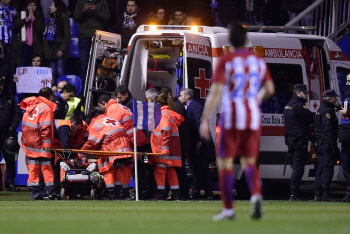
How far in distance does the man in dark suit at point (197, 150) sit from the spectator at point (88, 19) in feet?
20.3

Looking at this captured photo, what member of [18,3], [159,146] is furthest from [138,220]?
[18,3]

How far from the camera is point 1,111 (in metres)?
19.3

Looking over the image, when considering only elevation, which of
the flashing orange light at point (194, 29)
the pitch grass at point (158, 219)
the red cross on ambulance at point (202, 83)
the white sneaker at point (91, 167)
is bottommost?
the pitch grass at point (158, 219)

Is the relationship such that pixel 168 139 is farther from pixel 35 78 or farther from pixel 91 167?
pixel 35 78

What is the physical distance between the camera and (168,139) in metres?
15.7

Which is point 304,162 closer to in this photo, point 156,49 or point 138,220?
point 156,49

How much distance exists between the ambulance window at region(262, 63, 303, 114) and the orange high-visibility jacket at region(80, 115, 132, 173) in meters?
2.84

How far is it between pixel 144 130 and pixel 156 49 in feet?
5.94

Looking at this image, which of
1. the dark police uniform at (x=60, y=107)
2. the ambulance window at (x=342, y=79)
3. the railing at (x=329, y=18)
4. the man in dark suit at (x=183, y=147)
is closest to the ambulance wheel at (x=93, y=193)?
the man in dark suit at (x=183, y=147)

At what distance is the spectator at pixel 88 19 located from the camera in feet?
72.5

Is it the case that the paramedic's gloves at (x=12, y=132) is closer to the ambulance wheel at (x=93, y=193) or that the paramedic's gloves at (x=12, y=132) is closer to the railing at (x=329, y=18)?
the ambulance wheel at (x=93, y=193)

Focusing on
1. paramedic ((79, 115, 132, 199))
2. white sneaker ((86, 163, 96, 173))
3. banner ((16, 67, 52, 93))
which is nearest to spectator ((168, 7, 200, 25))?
banner ((16, 67, 52, 93))

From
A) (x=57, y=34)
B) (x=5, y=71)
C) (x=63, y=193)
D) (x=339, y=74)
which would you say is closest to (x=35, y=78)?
(x=5, y=71)

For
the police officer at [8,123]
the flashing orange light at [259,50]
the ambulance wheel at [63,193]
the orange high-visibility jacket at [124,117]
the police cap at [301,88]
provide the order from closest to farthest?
the orange high-visibility jacket at [124,117]
the ambulance wheel at [63,193]
the police cap at [301,88]
the flashing orange light at [259,50]
the police officer at [8,123]
